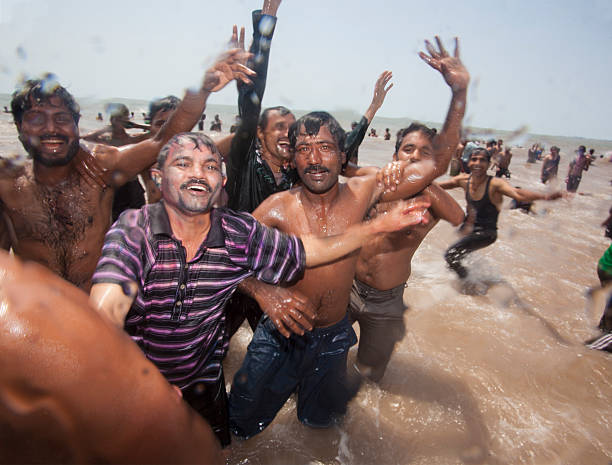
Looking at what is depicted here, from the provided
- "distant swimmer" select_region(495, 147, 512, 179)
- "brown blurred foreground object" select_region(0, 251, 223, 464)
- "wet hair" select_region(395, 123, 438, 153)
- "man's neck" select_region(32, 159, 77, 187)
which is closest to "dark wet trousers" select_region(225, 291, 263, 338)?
"man's neck" select_region(32, 159, 77, 187)

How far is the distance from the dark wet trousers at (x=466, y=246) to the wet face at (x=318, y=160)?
374 cm

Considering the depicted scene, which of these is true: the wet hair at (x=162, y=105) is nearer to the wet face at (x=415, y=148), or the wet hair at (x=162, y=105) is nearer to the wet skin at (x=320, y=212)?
the wet skin at (x=320, y=212)

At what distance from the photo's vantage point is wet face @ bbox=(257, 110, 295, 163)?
3199mm

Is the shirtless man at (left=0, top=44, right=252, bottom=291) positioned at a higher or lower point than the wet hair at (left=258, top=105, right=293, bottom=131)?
lower

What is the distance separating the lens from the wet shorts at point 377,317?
3.17 m

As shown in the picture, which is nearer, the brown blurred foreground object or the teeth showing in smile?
the brown blurred foreground object

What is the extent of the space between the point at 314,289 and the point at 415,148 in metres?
1.78

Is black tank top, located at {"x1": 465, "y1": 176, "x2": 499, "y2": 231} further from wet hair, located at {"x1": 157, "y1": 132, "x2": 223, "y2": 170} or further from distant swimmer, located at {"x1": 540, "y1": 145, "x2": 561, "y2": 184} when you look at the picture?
distant swimmer, located at {"x1": 540, "y1": 145, "x2": 561, "y2": 184}

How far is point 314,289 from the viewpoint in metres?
2.54

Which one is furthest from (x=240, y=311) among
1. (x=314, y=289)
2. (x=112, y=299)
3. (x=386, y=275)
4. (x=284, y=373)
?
(x=112, y=299)

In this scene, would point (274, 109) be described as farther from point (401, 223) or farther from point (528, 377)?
point (528, 377)

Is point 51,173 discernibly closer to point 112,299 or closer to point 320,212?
point 112,299

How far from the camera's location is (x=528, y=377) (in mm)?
3623

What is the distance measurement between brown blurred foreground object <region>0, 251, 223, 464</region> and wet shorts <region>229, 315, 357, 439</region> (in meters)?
1.92
